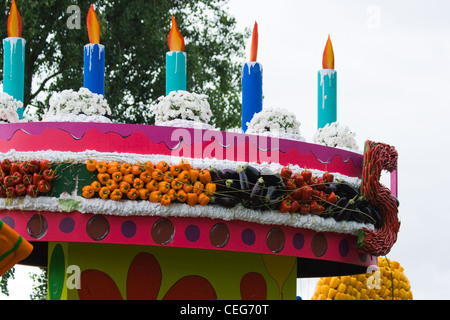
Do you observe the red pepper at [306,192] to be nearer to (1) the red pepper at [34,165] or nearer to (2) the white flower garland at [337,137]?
(2) the white flower garland at [337,137]

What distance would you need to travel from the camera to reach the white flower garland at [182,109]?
443 inches

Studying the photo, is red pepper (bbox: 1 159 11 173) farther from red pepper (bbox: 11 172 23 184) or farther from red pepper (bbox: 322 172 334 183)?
red pepper (bbox: 322 172 334 183)

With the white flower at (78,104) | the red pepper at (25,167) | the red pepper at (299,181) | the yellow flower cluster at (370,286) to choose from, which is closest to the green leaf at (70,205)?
the red pepper at (25,167)

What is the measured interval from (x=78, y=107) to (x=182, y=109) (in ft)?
4.12

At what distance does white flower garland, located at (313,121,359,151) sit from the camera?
495 inches

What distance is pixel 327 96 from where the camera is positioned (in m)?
13.1

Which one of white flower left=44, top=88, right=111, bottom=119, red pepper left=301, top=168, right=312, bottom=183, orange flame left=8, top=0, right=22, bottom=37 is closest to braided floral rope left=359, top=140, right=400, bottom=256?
red pepper left=301, top=168, right=312, bottom=183

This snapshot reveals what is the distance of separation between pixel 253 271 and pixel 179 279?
103cm

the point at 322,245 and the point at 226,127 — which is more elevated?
the point at 226,127

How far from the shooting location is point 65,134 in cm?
1065

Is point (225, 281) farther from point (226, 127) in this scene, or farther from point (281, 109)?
point (226, 127)

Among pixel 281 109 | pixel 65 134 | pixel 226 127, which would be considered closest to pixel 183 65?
pixel 281 109
